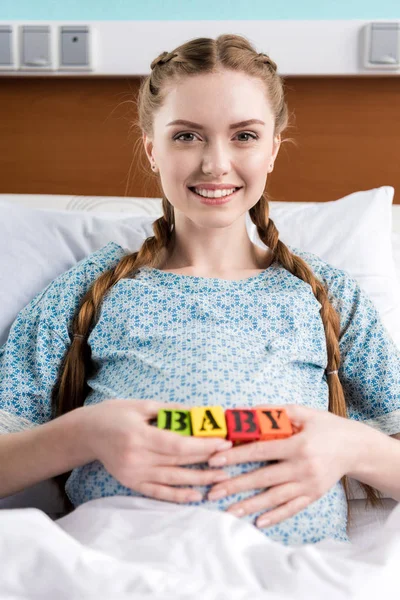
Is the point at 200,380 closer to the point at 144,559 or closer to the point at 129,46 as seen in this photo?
the point at 144,559

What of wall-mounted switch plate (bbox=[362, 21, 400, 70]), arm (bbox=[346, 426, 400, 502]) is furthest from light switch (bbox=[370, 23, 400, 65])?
arm (bbox=[346, 426, 400, 502])

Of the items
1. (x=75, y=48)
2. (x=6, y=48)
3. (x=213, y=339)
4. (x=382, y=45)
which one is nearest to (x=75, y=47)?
(x=75, y=48)

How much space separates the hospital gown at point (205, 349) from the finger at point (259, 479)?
71mm

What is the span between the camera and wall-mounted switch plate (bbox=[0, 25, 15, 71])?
1831mm

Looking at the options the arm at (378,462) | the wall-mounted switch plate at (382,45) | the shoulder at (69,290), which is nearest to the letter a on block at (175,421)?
the arm at (378,462)

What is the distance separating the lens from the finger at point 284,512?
88 cm

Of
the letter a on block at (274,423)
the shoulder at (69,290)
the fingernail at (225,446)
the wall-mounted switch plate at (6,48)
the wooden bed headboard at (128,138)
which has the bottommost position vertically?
the fingernail at (225,446)

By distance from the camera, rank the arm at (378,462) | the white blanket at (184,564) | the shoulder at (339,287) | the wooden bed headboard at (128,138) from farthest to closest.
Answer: the wooden bed headboard at (128,138)
the shoulder at (339,287)
the arm at (378,462)
the white blanket at (184,564)

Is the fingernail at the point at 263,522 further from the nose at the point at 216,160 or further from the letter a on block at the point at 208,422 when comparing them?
the nose at the point at 216,160

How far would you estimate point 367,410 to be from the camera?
1.20 meters

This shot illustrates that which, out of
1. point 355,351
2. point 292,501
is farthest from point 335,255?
point 292,501

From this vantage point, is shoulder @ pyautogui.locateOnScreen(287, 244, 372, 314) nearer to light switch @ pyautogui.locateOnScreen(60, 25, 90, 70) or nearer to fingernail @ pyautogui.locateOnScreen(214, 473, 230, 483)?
fingernail @ pyautogui.locateOnScreen(214, 473, 230, 483)

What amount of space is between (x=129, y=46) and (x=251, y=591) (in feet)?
4.71

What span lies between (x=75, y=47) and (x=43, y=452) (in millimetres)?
1185
